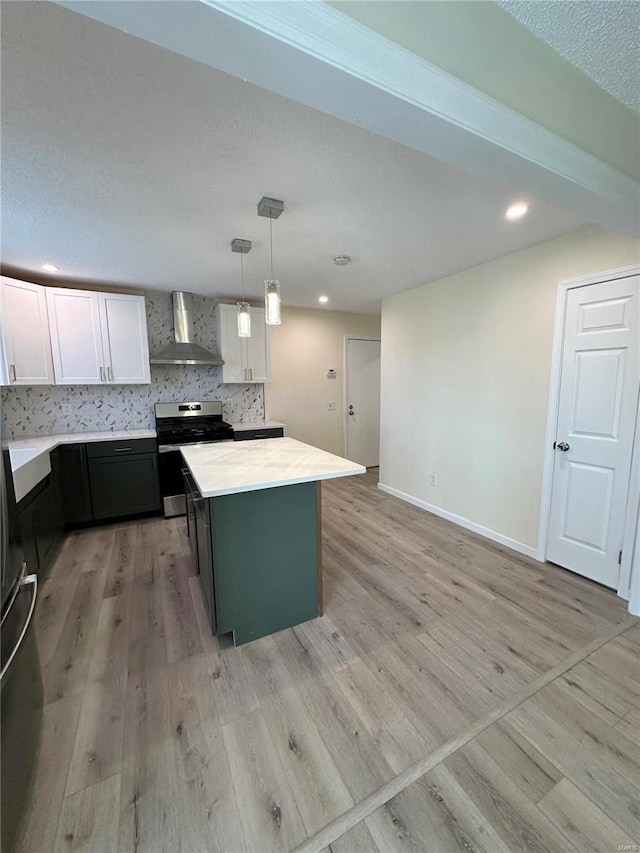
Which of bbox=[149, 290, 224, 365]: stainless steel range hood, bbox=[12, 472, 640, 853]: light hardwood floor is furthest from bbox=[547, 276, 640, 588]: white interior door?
bbox=[149, 290, 224, 365]: stainless steel range hood

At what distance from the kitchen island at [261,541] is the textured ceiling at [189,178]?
152cm

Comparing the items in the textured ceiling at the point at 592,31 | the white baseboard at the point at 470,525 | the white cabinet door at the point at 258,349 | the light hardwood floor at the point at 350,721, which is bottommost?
the light hardwood floor at the point at 350,721

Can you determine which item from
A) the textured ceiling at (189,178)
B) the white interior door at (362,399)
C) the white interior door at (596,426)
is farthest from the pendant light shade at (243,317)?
the white interior door at (362,399)

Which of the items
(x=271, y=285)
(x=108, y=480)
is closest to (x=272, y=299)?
(x=271, y=285)

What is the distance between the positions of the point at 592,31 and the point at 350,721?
8.68 feet

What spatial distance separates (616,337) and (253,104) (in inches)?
96.8

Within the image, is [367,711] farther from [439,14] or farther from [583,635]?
[439,14]

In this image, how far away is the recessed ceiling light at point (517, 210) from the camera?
6.52ft

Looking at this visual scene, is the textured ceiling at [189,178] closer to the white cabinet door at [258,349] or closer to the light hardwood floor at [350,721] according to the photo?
the white cabinet door at [258,349]

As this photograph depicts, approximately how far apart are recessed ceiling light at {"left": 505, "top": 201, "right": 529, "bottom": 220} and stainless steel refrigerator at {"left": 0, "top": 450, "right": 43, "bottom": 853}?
2697mm

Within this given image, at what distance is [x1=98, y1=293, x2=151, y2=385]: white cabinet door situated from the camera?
11.5ft

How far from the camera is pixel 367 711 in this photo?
59.9 inches

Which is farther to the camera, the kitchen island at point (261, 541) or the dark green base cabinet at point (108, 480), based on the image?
the dark green base cabinet at point (108, 480)

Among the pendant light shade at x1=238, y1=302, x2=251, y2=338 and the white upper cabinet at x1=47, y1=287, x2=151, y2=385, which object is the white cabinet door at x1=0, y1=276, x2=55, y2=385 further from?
the pendant light shade at x1=238, y1=302, x2=251, y2=338
